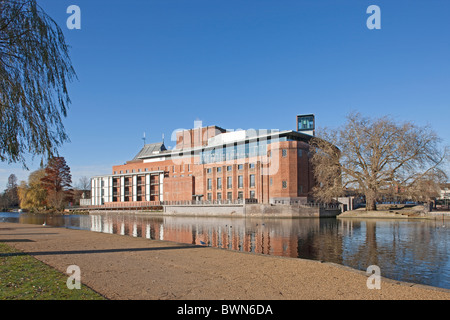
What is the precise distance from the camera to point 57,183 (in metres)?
100

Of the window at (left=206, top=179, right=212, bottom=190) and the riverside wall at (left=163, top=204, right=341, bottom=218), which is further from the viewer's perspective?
the window at (left=206, top=179, right=212, bottom=190)

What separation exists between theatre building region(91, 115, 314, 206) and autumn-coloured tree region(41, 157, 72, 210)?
31.7 ft

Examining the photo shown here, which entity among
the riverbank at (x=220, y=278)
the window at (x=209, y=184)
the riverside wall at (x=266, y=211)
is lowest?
the riverside wall at (x=266, y=211)

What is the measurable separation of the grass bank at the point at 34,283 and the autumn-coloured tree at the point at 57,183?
93.7 m

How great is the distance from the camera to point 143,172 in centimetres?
9862

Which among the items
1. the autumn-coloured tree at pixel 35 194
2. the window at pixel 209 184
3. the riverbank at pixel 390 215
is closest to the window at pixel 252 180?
the window at pixel 209 184

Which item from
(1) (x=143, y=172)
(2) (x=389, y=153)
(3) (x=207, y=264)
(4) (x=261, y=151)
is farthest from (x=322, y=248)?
(1) (x=143, y=172)

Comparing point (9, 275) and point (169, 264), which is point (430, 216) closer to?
point (169, 264)

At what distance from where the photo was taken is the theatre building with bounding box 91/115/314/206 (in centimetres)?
6588

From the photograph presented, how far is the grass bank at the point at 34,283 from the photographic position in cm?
768

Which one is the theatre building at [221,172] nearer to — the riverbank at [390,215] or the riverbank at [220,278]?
the riverbank at [390,215]

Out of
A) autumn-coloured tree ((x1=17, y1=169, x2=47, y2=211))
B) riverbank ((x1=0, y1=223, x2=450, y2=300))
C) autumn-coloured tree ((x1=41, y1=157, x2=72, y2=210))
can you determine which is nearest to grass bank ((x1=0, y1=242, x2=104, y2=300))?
riverbank ((x1=0, y1=223, x2=450, y2=300))

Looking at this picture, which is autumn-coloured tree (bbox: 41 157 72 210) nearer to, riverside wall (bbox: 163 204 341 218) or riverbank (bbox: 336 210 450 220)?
riverside wall (bbox: 163 204 341 218)
